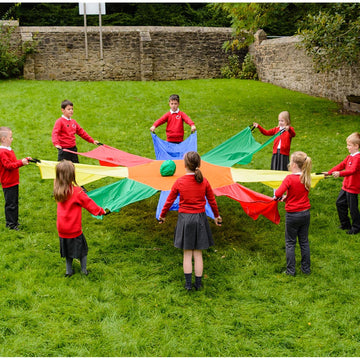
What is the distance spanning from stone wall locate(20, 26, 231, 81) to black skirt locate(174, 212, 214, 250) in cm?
1475

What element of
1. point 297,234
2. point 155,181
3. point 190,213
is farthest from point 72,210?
point 297,234

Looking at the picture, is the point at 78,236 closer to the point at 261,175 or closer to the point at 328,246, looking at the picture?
the point at 261,175

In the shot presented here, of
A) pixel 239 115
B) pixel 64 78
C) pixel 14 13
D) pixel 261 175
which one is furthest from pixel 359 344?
pixel 14 13

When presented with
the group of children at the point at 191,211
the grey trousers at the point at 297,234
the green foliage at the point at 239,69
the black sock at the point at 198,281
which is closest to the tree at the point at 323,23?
the green foliage at the point at 239,69

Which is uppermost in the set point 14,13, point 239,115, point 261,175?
point 14,13

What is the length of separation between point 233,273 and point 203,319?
97 centimetres

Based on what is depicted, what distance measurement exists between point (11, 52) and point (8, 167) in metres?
13.6

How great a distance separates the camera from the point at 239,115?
1230 centimetres

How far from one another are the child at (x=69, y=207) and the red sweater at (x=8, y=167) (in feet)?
4.10

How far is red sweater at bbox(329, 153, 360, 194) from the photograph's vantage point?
5.16 m

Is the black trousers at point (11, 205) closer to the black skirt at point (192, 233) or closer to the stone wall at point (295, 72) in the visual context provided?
the black skirt at point (192, 233)

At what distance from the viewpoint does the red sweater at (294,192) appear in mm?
4328

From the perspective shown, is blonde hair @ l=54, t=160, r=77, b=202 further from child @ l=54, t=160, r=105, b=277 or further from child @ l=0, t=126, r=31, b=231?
child @ l=0, t=126, r=31, b=231

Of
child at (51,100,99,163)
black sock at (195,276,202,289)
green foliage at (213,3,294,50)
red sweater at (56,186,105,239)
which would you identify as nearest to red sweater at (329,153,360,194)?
black sock at (195,276,202,289)
